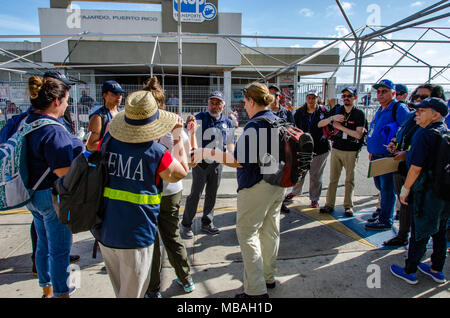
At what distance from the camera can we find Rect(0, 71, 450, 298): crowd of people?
1.81 meters

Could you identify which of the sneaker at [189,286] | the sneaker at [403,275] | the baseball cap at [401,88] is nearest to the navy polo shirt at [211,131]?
the sneaker at [189,286]

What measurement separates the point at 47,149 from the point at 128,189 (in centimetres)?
84

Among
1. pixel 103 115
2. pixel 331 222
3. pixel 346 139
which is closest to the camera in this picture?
pixel 103 115

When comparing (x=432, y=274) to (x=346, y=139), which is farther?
(x=346, y=139)

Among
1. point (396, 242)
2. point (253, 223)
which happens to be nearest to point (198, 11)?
point (396, 242)

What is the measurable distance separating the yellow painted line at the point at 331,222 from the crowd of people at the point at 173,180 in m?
0.33

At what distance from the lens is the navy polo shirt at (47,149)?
2143 millimetres

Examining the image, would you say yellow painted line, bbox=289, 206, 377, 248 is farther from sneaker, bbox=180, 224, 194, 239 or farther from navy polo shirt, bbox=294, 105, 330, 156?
sneaker, bbox=180, 224, 194, 239

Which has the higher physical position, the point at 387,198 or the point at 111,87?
the point at 111,87

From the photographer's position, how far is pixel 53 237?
2.33 metres

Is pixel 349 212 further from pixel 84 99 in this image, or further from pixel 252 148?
pixel 84 99
